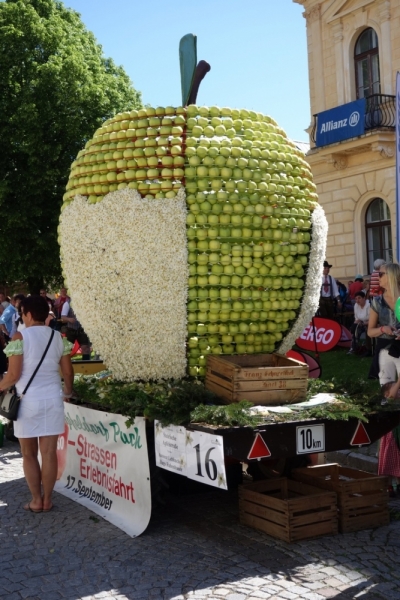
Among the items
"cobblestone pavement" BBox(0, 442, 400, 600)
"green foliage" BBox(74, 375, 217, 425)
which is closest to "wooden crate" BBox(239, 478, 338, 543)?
"cobblestone pavement" BBox(0, 442, 400, 600)

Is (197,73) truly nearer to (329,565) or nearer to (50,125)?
(329,565)

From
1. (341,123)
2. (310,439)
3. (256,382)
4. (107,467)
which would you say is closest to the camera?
(310,439)

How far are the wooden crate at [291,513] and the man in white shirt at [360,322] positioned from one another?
24.2ft

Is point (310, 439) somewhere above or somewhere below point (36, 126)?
below

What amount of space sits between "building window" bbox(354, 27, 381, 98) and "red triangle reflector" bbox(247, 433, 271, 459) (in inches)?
710

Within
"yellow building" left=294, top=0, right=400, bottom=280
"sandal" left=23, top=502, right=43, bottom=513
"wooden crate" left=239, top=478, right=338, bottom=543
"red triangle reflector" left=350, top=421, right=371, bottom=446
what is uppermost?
"yellow building" left=294, top=0, right=400, bottom=280

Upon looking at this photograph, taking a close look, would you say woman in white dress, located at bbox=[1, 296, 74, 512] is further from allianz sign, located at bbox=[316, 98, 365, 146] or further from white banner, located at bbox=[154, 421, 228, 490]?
allianz sign, located at bbox=[316, 98, 365, 146]

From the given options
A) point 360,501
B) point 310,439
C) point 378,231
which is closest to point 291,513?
point 310,439

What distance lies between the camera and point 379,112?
65.3 feet

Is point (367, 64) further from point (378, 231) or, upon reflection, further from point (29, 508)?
point (29, 508)

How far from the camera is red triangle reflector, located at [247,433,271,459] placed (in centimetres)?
455

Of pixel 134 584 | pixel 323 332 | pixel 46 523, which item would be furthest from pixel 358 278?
pixel 134 584

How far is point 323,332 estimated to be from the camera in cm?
1230

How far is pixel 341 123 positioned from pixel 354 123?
21.1 inches
